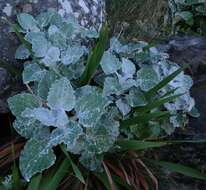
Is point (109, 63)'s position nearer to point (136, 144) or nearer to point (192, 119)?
point (136, 144)

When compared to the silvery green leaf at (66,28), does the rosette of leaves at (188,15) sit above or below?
below

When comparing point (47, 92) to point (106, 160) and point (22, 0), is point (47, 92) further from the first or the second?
point (22, 0)

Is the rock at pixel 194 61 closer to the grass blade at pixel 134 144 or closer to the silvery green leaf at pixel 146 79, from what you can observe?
the silvery green leaf at pixel 146 79

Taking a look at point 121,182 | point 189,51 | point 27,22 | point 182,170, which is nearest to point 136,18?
point 189,51

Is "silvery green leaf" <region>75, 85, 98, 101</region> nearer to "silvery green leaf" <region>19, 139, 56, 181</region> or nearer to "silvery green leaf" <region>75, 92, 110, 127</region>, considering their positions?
"silvery green leaf" <region>75, 92, 110, 127</region>

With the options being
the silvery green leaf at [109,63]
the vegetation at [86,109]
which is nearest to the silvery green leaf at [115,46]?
the vegetation at [86,109]

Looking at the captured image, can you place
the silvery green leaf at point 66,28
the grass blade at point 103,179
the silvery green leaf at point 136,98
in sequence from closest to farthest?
1. the grass blade at point 103,179
2. the silvery green leaf at point 136,98
3. the silvery green leaf at point 66,28

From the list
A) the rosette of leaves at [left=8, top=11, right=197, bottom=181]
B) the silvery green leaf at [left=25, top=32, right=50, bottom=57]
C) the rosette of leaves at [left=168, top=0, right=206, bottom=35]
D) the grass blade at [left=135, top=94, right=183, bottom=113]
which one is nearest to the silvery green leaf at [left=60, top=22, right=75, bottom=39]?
the rosette of leaves at [left=8, top=11, right=197, bottom=181]

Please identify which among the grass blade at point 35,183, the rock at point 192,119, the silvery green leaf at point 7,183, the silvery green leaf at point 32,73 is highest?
the silvery green leaf at point 32,73

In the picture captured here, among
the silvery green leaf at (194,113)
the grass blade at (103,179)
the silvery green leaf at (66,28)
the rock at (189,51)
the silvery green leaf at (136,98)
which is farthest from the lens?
the rock at (189,51)
